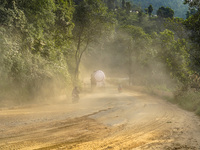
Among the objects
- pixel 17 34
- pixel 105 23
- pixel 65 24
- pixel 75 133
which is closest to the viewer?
pixel 75 133

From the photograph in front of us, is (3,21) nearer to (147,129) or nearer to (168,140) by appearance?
(147,129)

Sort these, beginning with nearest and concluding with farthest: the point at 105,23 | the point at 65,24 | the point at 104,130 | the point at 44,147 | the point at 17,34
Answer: the point at 44,147 → the point at 104,130 → the point at 17,34 → the point at 65,24 → the point at 105,23

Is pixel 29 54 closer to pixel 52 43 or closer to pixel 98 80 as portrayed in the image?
pixel 52 43

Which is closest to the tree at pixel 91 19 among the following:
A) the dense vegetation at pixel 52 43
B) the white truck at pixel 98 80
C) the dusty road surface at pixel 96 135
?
the dense vegetation at pixel 52 43

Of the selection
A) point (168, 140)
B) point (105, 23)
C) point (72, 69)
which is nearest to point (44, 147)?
point (168, 140)

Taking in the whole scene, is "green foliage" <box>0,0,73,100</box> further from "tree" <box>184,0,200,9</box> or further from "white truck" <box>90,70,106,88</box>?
"white truck" <box>90,70,106,88</box>

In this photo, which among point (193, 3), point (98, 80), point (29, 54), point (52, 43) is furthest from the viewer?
point (98, 80)

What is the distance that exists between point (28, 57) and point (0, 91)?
3.22 meters

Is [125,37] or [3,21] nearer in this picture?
[3,21]

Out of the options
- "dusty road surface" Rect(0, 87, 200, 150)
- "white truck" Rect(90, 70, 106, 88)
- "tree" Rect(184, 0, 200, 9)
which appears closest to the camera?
"dusty road surface" Rect(0, 87, 200, 150)

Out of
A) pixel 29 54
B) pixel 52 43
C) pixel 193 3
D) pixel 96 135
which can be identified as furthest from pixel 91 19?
pixel 96 135

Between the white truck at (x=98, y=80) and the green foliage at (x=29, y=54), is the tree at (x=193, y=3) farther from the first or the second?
the white truck at (x=98, y=80)

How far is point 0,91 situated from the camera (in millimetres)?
15406

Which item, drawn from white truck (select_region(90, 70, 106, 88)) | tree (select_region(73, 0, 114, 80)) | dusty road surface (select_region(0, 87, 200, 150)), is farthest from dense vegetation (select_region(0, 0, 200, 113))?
dusty road surface (select_region(0, 87, 200, 150))
